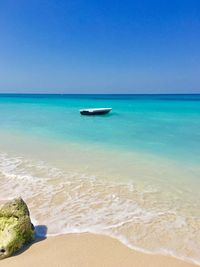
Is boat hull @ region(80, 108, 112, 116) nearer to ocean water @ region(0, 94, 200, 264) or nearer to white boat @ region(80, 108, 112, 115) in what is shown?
white boat @ region(80, 108, 112, 115)

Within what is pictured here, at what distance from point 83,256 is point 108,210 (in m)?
1.22

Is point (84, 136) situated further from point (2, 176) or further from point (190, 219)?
point (190, 219)

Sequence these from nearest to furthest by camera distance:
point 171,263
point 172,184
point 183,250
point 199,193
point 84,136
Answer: point 171,263, point 183,250, point 199,193, point 172,184, point 84,136

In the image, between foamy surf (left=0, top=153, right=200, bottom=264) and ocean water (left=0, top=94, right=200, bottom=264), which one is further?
ocean water (left=0, top=94, right=200, bottom=264)

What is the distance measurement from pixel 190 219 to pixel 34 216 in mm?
2331

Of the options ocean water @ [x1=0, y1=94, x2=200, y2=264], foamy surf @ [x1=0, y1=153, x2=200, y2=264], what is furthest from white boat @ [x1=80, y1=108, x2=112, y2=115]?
foamy surf @ [x1=0, y1=153, x2=200, y2=264]

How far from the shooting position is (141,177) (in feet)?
17.8

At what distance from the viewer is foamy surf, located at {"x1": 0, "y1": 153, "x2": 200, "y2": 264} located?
3.13 metres

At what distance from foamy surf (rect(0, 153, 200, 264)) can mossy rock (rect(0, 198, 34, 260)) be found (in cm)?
45

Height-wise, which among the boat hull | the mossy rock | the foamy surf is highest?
the boat hull

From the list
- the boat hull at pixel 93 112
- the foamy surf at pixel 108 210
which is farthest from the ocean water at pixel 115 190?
the boat hull at pixel 93 112

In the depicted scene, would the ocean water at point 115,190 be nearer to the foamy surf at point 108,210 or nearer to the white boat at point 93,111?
the foamy surf at point 108,210

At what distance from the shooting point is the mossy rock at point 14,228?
2717mm

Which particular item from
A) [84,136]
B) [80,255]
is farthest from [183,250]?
[84,136]
